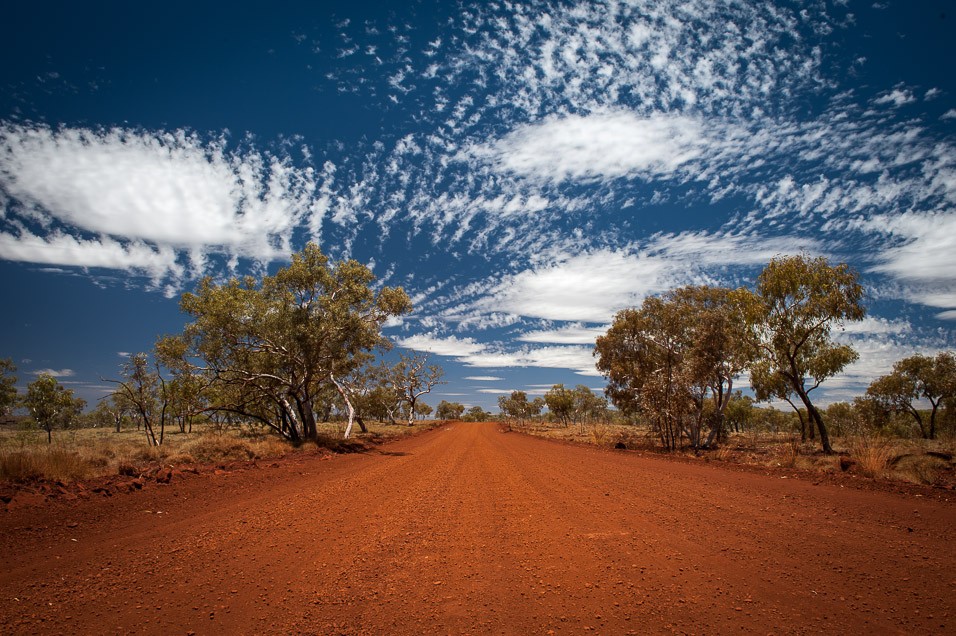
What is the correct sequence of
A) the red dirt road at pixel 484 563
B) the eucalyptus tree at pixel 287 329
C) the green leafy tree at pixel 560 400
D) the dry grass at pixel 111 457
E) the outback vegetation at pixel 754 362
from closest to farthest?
the red dirt road at pixel 484 563 → the dry grass at pixel 111 457 → the outback vegetation at pixel 754 362 → the eucalyptus tree at pixel 287 329 → the green leafy tree at pixel 560 400

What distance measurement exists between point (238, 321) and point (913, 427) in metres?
66.1

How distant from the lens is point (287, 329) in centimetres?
2053

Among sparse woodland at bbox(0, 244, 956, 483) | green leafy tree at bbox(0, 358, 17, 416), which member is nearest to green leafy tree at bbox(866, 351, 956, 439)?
sparse woodland at bbox(0, 244, 956, 483)

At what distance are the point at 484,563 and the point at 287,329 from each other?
60.8 feet

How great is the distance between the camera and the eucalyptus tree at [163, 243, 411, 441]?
1959 cm

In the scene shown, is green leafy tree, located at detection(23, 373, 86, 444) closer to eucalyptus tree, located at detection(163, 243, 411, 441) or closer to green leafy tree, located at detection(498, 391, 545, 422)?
eucalyptus tree, located at detection(163, 243, 411, 441)

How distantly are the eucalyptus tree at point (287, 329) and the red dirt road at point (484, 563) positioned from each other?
12061mm

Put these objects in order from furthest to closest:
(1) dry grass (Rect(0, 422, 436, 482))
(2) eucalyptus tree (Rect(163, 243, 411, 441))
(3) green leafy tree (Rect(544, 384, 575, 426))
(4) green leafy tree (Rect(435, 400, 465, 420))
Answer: (4) green leafy tree (Rect(435, 400, 465, 420)), (3) green leafy tree (Rect(544, 384, 575, 426)), (2) eucalyptus tree (Rect(163, 243, 411, 441)), (1) dry grass (Rect(0, 422, 436, 482))

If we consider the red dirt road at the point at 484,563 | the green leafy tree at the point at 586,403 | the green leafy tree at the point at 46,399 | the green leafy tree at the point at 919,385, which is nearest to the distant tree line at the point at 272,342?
the red dirt road at the point at 484,563

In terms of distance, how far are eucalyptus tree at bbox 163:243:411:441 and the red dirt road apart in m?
12.1

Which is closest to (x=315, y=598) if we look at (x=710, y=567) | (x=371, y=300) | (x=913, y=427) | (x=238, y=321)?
(x=710, y=567)

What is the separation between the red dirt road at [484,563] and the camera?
3697mm

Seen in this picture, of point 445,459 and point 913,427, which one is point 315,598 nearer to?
point 445,459

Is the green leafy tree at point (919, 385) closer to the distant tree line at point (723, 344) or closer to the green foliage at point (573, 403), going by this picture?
the distant tree line at point (723, 344)
